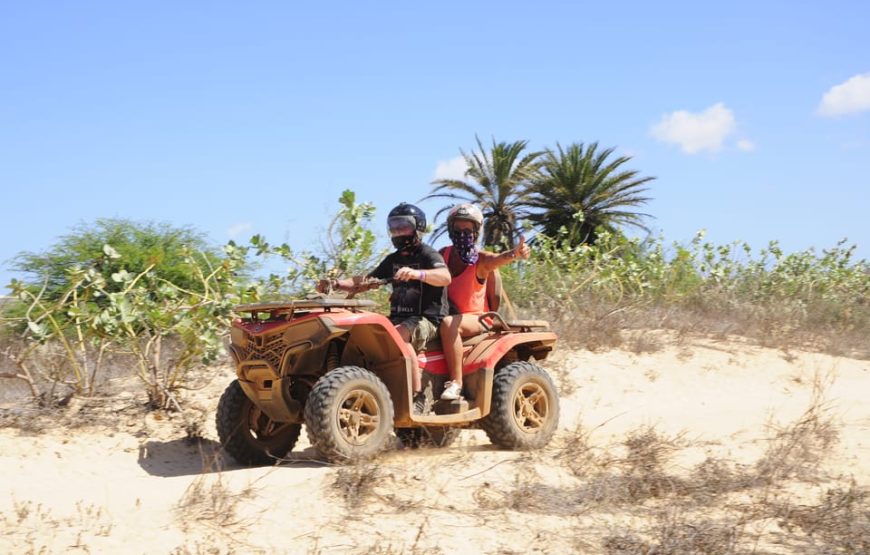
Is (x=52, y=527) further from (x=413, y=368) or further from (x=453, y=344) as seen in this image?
(x=453, y=344)

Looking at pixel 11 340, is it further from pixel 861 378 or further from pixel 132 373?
pixel 861 378

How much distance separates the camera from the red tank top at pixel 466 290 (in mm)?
8352

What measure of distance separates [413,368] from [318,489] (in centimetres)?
170

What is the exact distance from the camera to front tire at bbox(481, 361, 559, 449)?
320 inches

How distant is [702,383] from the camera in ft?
Answer: 41.3

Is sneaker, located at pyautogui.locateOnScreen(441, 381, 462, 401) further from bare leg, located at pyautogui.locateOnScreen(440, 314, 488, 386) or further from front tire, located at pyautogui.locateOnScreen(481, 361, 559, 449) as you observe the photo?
front tire, located at pyautogui.locateOnScreen(481, 361, 559, 449)

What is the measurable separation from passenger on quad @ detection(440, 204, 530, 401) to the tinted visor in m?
0.56

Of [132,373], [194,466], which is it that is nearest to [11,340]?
[132,373]

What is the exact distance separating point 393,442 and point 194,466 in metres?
1.66

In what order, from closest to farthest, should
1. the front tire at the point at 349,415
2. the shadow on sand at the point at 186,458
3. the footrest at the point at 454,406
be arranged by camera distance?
the front tire at the point at 349,415 < the shadow on sand at the point at 186,458 < the footrest at the point at 454,406

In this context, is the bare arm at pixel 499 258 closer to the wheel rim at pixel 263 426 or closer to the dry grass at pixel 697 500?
the dry grass at pixel 697 500

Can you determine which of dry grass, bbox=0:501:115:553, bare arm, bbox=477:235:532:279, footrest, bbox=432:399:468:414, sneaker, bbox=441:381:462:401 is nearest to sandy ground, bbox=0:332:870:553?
dry grass, bbox=0:501:115:553

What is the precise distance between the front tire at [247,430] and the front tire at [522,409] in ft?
5.70

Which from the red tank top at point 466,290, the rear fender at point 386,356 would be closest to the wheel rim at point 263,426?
the rear fender at point 386,356
